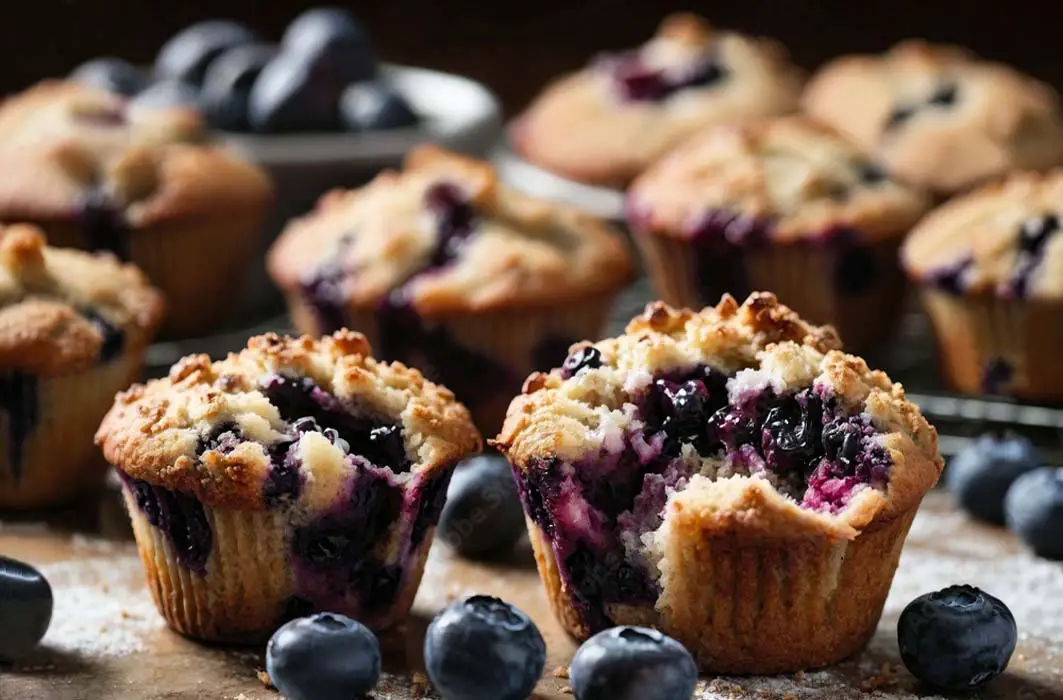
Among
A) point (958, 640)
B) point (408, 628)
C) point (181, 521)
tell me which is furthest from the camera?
point (408, 628)

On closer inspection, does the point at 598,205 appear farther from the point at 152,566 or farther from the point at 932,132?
the point at 152,566

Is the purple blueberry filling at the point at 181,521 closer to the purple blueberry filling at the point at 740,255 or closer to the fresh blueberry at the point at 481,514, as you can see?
the fresh blueberry at the point at 481,514

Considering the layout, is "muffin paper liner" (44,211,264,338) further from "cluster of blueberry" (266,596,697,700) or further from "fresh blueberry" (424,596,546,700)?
"fresh blueberry" (424,596,546,700)

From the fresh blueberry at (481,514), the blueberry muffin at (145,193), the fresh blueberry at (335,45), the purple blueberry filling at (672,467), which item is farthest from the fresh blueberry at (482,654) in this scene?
the fresh blueberry at (335,45)

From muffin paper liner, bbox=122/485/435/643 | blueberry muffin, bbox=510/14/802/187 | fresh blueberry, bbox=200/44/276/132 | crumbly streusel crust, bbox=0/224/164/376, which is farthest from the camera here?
blueberry muffin, bbox=510/14/802/187

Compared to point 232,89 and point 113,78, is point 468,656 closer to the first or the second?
point 232,89

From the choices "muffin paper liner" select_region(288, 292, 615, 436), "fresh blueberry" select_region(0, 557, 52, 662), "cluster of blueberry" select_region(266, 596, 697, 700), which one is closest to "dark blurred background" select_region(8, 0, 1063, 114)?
"muffin paper liner" select_region(288, 292, 615, 436)

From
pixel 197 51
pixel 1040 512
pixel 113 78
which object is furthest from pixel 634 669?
pixel 197 51
